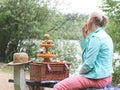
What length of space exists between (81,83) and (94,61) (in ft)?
0.77

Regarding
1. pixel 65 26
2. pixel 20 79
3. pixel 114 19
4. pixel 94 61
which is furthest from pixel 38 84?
pixel 65 26

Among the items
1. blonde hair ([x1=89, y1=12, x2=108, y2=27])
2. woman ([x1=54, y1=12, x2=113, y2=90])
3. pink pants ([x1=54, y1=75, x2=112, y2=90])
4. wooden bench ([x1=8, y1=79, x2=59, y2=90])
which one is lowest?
wooden bench ([x1=8, y1=79, x2=59, y2=90])

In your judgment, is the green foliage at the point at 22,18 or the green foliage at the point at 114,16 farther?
the green foliage at the point at 22,18

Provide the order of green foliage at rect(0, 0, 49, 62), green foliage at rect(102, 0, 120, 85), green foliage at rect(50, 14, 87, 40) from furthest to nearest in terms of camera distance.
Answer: green foliage at rect(0, 0, 49, 62) → green foliage at rect(50, 14, 87, 40) → green foliage at rect(102, 0, 120, 85)

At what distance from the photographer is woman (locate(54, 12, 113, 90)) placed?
11.4 ft

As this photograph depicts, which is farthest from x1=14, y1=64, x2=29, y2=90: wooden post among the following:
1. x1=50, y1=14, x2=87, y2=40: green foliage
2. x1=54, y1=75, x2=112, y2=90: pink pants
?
x1=50, y1=14, x2=87, y2=40: green foliage

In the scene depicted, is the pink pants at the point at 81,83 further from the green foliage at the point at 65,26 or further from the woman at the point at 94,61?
the green foliage at the point at 65,26

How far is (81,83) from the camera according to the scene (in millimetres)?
3570

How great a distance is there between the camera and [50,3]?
11953mm

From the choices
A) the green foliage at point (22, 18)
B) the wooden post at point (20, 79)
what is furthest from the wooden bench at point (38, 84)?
the green foliage at point (22, 18)

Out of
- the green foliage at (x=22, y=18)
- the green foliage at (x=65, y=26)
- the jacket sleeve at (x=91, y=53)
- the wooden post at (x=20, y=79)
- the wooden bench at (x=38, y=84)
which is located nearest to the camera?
the jacket sleeve at (x=91, y=53)

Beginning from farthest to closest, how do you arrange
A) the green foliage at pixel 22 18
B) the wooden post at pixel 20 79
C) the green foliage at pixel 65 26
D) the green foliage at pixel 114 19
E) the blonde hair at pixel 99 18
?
the green foliage at pixel 22 18
the green foliage at pixel 65 26
the green foliage at pixel 114 19
the wooden post at pixel 20 79
the blonde hair at pixel 99 18

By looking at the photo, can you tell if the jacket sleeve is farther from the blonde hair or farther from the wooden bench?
the wooden bench

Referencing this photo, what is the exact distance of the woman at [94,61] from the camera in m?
3.48
